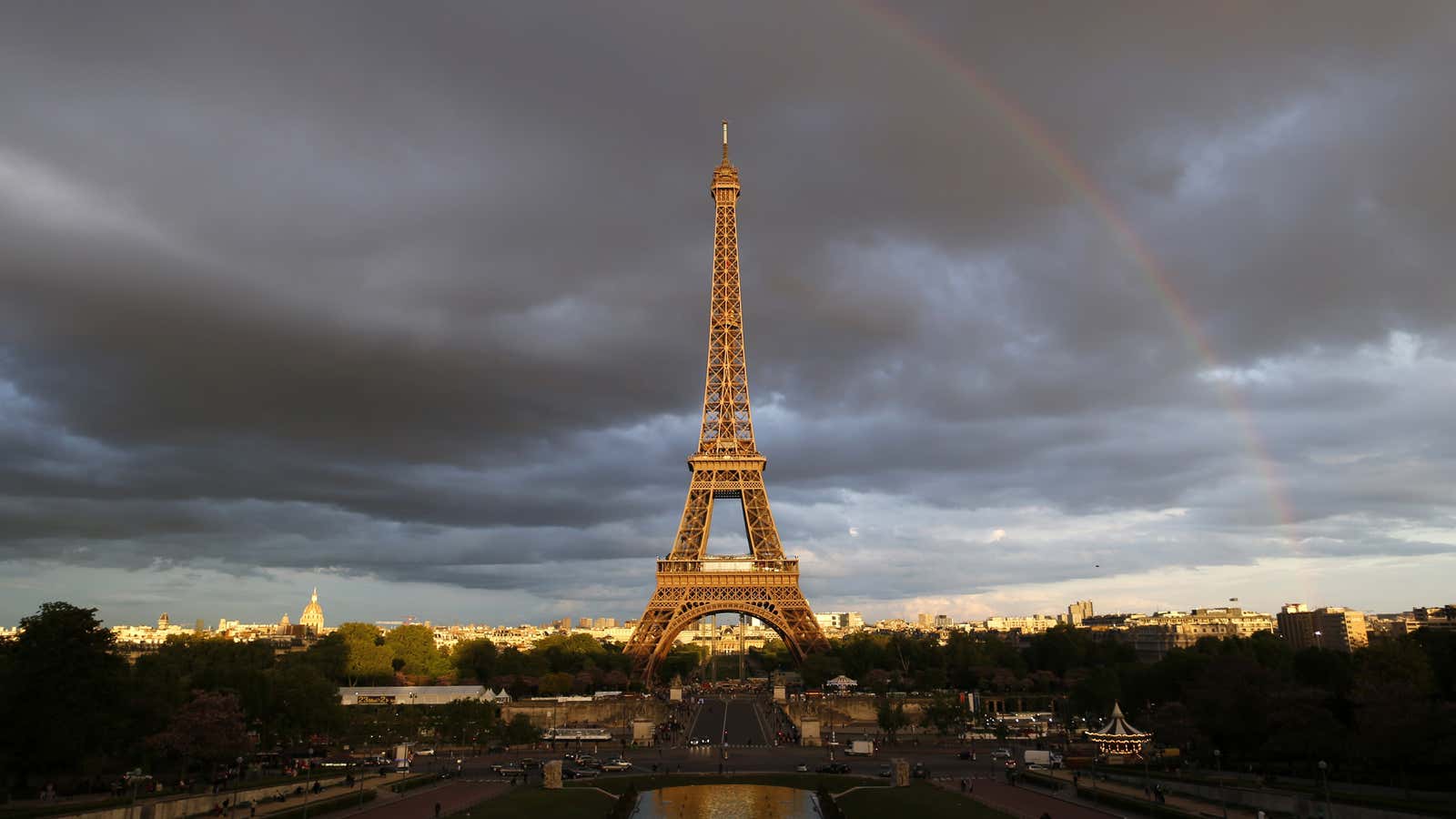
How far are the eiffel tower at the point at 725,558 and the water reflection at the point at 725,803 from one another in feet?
150

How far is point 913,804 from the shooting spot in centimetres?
5475

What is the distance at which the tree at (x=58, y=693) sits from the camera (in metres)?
54.1

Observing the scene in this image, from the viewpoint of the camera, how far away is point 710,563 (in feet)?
373

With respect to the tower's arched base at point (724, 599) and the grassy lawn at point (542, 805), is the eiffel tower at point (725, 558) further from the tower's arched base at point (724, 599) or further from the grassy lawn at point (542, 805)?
the grassy lawn at point (542, 805)

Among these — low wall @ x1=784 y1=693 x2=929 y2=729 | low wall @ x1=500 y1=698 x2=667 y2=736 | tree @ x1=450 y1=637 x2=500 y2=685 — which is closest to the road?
low wall @ x1=784 y1=693 x2=929 y2=729

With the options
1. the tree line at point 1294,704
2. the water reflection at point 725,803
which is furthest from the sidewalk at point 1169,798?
the water reflection at point 725,803

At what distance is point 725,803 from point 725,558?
55659 millimetres

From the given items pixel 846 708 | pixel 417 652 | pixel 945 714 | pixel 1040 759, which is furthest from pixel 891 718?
pixel 417 652

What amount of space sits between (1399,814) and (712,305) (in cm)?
9403

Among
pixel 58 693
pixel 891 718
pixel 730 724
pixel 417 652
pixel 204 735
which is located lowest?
pixel 730 724

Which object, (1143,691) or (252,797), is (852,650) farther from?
(252,797)

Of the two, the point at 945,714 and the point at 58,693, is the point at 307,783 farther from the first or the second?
the point at 945,714

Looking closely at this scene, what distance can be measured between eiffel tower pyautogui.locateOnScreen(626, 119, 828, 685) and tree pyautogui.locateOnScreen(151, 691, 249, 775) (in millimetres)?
51785

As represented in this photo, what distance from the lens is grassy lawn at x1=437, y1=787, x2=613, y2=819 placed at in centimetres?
5247
